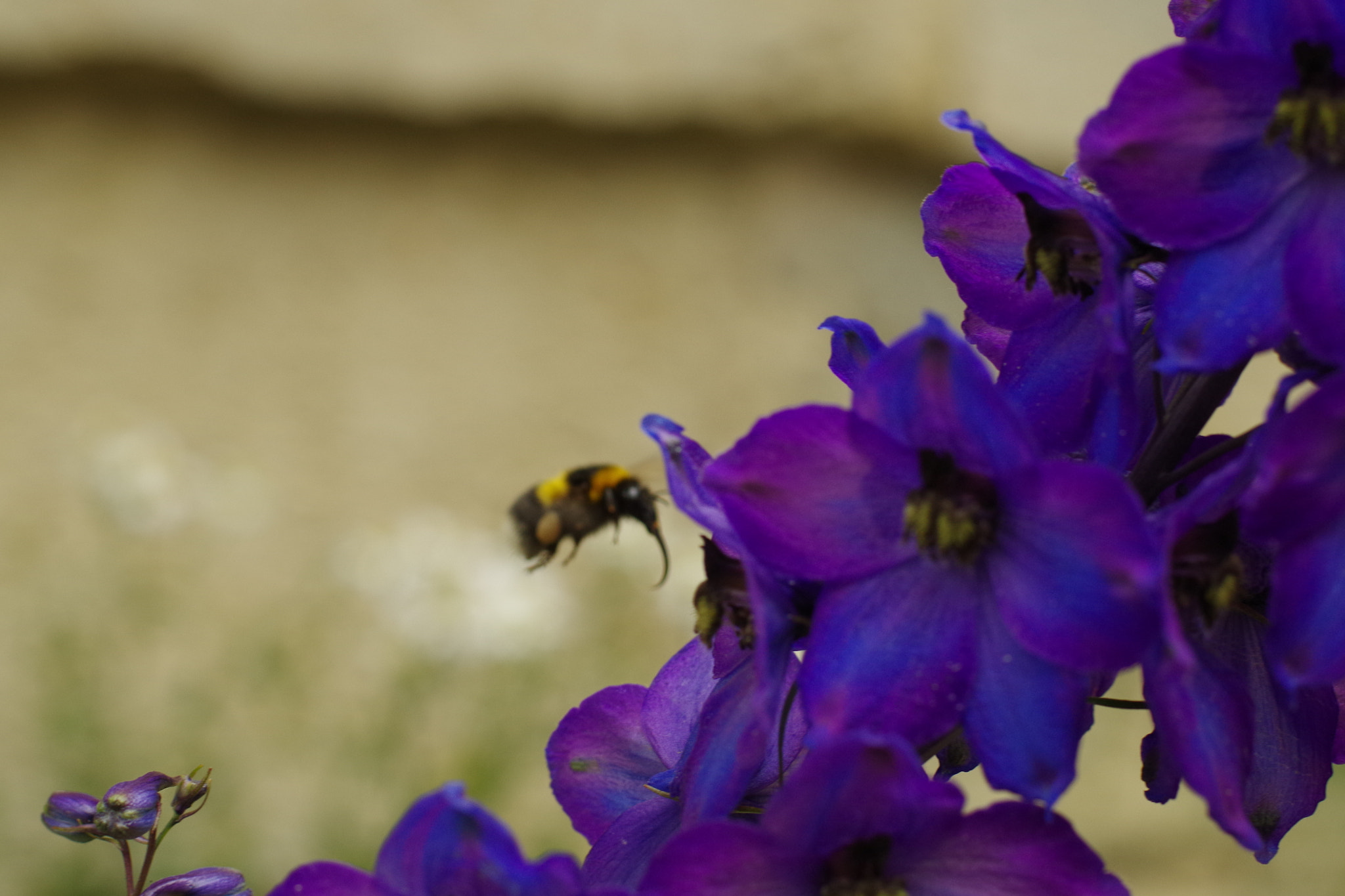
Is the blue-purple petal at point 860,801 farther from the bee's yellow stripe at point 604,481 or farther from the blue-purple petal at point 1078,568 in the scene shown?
the bee's yellow stripe at point 604,481

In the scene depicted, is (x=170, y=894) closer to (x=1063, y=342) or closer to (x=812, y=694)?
(x=812, y=694)

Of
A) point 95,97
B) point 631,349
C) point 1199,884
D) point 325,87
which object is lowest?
point 1199,884

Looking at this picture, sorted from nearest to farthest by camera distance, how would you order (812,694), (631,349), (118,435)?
(812,694), (118,435), (631,349)

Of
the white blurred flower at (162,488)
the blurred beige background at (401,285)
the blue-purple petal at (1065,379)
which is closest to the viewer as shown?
the blue-purple petal at (1065,379)

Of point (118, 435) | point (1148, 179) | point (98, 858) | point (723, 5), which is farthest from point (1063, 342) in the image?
point (723, 5)

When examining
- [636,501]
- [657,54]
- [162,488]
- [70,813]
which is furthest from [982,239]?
[657,54]

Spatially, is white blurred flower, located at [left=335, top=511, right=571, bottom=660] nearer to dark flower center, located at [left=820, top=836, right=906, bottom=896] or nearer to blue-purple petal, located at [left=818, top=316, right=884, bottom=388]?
blue-purple petal, located at [left=818, top=316, right=884, bottom=388]

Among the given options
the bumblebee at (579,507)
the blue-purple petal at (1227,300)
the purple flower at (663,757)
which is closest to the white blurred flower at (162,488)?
the bumblebee at (579,507)
